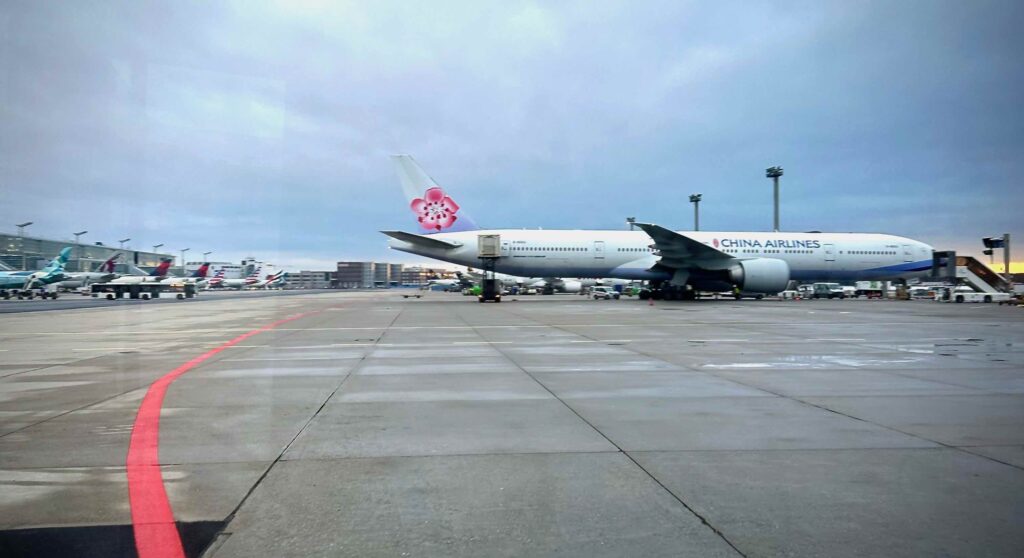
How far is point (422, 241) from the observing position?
33125 millimetres

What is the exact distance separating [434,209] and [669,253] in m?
13.3

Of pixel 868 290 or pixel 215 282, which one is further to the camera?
pixel 215 282

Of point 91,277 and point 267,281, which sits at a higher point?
point 91,277

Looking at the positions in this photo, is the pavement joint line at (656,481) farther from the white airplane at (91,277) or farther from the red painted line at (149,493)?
the white airplane at (91,277)

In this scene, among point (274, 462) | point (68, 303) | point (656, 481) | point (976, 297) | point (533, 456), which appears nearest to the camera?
point (656, 481)

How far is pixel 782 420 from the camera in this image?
19.3 ft

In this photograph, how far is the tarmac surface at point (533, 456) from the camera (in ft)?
10.7

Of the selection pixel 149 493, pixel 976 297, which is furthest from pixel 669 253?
pixel 149 493

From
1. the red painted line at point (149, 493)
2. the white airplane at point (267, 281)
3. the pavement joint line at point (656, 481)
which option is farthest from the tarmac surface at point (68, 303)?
the white airplane at point (267, 281)

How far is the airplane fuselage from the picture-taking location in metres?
34.4

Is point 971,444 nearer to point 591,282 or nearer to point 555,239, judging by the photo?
point 555,239

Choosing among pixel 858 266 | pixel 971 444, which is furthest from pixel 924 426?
pixel 858 266

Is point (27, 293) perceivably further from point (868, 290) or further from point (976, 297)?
point (868, 290)

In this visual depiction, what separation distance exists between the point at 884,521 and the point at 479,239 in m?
30.9
